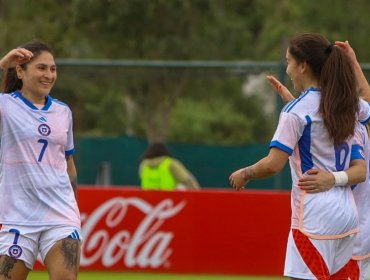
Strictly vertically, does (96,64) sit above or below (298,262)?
above

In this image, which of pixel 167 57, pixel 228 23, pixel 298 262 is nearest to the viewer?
pixel 298 262

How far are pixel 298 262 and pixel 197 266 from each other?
712 centimetres

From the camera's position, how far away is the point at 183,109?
32.5 meters

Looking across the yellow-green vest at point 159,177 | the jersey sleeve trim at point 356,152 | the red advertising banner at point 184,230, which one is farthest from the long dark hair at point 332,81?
the yellow-green vest at point 159,177

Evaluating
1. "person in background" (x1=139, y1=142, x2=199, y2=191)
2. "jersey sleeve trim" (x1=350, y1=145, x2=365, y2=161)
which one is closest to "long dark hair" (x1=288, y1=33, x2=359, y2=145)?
"jersey sleeve trim" (x1=350, y1=145, x2=365, y2=161)

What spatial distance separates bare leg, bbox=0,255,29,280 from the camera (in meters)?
6.81

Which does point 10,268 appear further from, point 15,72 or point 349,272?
point 349,272

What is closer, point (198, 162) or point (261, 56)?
point (198, 162)

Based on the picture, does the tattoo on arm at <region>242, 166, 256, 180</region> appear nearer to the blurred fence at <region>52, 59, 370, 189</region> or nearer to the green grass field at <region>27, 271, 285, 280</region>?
the green grass field at <region>27, 271, 285, 280</region>

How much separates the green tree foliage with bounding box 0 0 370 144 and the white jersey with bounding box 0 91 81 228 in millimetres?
8875

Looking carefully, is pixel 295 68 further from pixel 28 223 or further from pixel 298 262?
pixel 28 223

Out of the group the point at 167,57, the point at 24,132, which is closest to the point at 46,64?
the point at 24,132

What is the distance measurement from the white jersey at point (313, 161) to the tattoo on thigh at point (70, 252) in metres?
1.45

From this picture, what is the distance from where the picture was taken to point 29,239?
6867 millimetres
